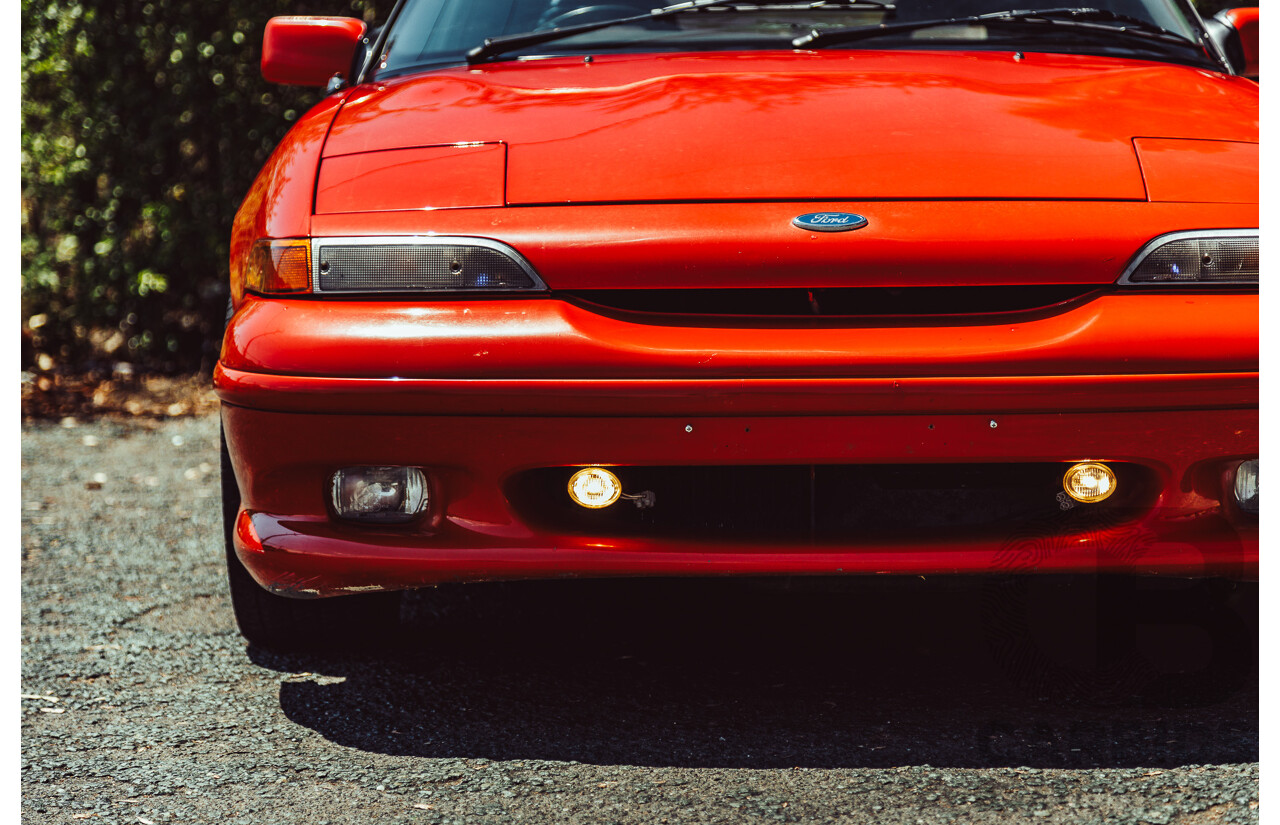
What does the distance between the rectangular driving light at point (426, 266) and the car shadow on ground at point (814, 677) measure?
0.68m

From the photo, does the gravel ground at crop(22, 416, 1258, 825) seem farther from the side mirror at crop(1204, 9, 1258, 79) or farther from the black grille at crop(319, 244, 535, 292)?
the side mirror at crop(1204, 9, 1258, 79)

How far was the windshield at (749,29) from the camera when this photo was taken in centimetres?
297

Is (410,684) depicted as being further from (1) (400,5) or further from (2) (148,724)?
(1) (400,5)

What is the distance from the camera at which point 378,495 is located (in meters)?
2.30

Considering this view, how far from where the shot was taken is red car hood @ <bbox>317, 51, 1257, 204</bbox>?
2312mm

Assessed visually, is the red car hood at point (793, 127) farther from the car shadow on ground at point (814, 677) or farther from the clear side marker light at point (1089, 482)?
the car shadow on ground at point (814, 677)

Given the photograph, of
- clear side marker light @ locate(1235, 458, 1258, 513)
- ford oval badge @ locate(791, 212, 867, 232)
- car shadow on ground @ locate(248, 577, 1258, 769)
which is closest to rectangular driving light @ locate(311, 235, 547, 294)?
ford oval badge @ locate(791, 212, 867, 232)

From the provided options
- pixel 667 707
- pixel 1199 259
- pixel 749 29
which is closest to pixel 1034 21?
pixel 749 29

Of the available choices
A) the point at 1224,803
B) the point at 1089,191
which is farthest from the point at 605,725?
the point at 1089,191

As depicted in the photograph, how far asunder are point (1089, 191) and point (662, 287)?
74cm

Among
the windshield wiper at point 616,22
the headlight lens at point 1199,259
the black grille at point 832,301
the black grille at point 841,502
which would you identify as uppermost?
the windshield wiper at point 616,22

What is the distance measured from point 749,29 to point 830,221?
96 cm

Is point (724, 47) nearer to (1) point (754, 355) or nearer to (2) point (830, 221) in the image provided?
(2) point (830, 221)

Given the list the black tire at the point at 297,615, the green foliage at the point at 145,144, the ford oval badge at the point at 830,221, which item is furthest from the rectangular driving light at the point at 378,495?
the green foliage at the point at 145,144
